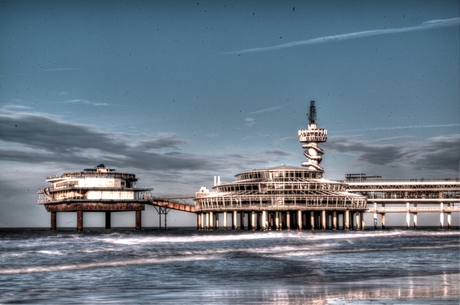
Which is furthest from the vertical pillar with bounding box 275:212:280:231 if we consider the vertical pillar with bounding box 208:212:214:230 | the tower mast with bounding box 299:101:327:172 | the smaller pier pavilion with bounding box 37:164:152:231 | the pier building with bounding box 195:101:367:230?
the tower mast with bounding box 299:101:327:172

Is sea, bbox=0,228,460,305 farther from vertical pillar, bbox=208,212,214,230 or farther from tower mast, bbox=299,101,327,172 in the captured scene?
tower mast, bbox=299,101,327,172

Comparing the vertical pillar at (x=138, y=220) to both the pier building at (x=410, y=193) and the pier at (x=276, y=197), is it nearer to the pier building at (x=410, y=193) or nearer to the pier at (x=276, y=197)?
the pier at (x=276, y=197)

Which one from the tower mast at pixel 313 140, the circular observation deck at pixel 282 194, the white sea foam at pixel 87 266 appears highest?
the tower mast at pixel 313 140

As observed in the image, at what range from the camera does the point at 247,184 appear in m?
154

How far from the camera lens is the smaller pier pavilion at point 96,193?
524 ft

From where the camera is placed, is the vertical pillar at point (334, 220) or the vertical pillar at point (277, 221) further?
the vertical pillar at point (334, 220)

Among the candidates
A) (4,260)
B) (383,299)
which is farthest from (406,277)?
(4,260)

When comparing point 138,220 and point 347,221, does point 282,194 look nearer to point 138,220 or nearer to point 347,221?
point 347,221

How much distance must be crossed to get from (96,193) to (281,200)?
136ft

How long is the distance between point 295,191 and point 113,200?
39473mm

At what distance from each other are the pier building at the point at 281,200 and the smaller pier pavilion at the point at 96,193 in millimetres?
14743

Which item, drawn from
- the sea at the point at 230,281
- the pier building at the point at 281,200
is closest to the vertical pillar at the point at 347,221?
the pier building at the point at 281,200

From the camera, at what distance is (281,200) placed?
145250 mm

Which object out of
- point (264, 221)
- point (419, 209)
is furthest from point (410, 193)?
point (264, 221)
